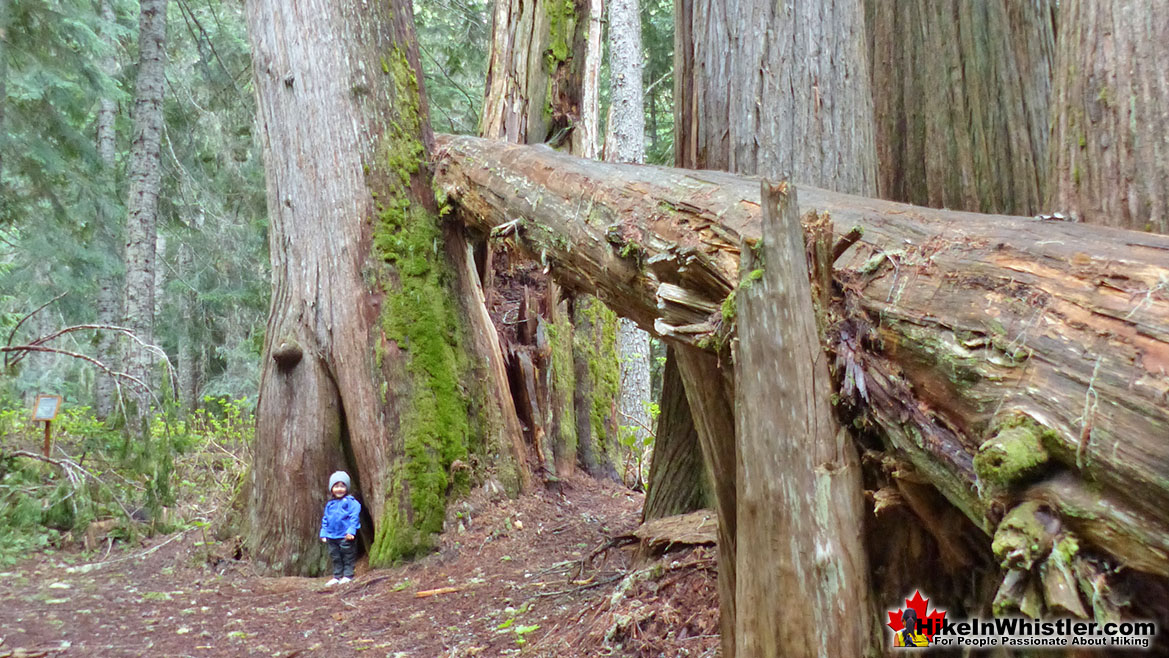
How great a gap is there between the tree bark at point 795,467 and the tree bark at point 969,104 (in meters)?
2.41

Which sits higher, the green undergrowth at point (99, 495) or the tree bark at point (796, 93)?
the tree bark at point (796, 93)

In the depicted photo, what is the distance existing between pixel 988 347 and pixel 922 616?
3.00 feet

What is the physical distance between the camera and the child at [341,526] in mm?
5809

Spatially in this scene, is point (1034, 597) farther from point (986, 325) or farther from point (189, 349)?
point (189, 349)

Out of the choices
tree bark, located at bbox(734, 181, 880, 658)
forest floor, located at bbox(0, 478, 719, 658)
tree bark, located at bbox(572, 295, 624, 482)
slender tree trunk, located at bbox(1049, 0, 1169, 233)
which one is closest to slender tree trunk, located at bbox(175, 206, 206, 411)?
tree bark, located at bbox(572, 295, 624, 482)

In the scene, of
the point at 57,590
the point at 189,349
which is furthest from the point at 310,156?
the point at 189,349

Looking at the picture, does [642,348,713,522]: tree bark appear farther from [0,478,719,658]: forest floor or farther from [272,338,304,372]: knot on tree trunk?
[272,338,304,372]: knot on tree trunk

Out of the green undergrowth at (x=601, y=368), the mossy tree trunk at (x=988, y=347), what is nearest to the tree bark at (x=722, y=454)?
the mossy tree trunk at (x=988, y=347)

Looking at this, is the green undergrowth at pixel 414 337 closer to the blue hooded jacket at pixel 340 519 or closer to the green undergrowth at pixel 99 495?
the blue hooded jacket at pixel 340 519

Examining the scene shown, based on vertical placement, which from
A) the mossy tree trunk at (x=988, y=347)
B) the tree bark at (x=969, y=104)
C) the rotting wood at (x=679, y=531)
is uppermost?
the tree bark at (x=969, y=104)

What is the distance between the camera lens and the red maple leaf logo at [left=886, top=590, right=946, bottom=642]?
2.47 metres

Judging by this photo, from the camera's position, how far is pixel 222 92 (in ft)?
44.4

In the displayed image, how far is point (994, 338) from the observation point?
2.13m

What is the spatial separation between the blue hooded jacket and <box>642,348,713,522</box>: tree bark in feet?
7.76
